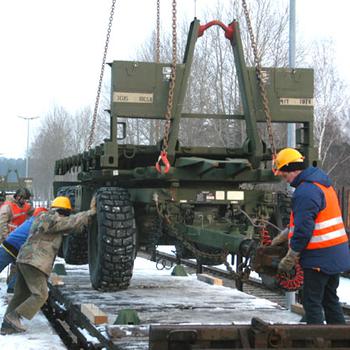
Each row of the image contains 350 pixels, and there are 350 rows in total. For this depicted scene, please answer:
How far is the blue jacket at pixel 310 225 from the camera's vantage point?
5570 mm

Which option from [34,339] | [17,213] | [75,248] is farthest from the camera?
[75,248]

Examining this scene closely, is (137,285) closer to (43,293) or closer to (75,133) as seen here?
(43,293)

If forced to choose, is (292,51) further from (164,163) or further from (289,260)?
(289,260)

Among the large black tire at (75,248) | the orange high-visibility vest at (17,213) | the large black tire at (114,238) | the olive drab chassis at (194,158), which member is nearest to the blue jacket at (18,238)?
the large black tire at (114,238)

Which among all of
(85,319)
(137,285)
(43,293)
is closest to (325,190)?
(85,319)

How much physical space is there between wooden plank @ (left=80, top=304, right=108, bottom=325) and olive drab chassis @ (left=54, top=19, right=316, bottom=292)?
5.34 ft

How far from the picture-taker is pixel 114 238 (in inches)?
336

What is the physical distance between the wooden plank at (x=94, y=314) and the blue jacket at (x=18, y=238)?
5.41 ft

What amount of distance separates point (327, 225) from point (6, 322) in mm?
4125

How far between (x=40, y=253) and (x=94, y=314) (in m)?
1.29

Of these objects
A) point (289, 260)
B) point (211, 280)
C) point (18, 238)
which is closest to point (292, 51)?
point (211, 280)

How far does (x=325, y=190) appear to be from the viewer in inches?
227

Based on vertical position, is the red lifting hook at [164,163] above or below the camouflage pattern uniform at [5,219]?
above

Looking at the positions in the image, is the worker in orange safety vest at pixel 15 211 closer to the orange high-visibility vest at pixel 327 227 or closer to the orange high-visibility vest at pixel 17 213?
the orange high-visibility vest at pixel 17 213
